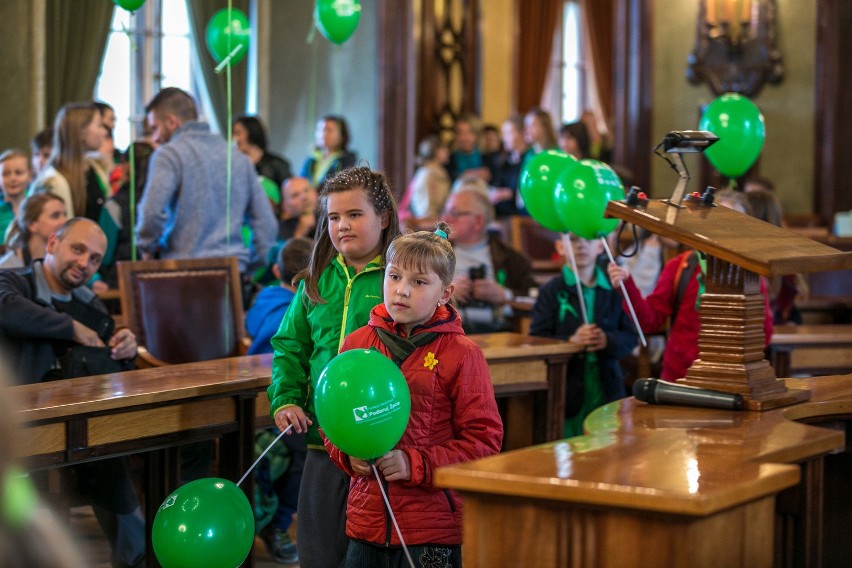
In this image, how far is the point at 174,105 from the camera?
4.98 meters

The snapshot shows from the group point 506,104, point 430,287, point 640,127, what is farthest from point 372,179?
point 506,104

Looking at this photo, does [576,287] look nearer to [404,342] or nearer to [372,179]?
[372,179]

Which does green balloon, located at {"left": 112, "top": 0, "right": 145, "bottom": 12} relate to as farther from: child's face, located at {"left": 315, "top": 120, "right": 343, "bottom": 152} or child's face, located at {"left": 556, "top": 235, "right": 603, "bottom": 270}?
child's face, located at {"left": 315, "top": 120, "right": 343, "bottom": 152}

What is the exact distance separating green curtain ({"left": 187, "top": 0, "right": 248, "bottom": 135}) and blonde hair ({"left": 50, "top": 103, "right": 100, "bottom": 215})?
4.06 metres

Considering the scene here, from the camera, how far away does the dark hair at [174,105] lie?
16.3 feet

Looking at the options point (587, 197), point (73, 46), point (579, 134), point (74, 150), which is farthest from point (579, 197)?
point (579, 134)

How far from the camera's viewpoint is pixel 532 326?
438 cm

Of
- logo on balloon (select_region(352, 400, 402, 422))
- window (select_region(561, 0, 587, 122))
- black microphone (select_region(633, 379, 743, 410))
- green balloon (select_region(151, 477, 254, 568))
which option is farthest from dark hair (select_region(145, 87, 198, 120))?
window (select_region(561, 0, 587, 122))

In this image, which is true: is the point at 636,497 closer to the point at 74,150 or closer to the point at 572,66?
the point at 74,150

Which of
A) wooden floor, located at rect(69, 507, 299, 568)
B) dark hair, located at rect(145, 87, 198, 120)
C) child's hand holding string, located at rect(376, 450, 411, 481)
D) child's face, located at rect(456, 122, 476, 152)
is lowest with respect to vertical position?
wooden floor, located at rect(69, 507, 299, 568)

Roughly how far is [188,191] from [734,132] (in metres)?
2.26

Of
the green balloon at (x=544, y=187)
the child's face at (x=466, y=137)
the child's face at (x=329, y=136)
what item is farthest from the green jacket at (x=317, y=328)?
the child's face at (x=466, y=137)

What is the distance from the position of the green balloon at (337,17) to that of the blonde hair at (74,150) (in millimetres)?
1310

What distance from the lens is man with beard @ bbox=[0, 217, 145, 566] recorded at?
3451 mm
